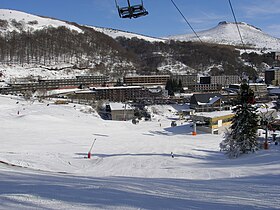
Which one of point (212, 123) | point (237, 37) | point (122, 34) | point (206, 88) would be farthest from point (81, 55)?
point (237, 37)

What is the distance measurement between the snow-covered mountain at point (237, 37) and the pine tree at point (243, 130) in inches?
4967

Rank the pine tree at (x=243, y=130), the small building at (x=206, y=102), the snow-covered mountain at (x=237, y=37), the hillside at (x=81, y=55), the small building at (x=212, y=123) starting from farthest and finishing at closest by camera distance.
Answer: the snow-covered mountain at (x=237, y=37) → the hillside at (x=81, y=55) → the small building at (x=206, y=102) → the small building at (x=212, y=123) → the pine tree at (x=243, y=130)

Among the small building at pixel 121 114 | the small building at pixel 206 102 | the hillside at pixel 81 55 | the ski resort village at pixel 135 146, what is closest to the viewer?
the ski resort village at pixel 135 146

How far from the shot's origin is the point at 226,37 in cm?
14750

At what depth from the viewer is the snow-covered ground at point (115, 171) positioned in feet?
8.32

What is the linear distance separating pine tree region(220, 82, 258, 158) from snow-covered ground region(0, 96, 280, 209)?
1.79ft

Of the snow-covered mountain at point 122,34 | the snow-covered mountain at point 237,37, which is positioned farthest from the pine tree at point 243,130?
the snow-covered mountain at point 237,37

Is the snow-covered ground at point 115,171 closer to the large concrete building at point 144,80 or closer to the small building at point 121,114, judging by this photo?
the small building at point 121,114

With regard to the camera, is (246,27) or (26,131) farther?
(246,27)

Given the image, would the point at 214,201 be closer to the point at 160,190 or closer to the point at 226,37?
the point at 160,190

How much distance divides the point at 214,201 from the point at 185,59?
80.7m

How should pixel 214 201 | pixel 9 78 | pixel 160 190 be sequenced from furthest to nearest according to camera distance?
pixel 9 78 < pixel 160 190 < pixel 214 201

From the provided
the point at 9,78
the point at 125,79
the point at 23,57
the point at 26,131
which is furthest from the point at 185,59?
the point at 26,131

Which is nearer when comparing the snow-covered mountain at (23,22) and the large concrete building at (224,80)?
the large concrete building at (224,80)
